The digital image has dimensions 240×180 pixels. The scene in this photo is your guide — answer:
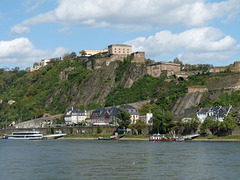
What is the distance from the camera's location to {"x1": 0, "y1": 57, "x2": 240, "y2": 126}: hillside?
349ft

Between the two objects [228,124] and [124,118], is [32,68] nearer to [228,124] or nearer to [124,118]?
[124,118]

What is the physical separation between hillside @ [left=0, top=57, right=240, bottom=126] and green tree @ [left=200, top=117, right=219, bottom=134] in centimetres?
1338

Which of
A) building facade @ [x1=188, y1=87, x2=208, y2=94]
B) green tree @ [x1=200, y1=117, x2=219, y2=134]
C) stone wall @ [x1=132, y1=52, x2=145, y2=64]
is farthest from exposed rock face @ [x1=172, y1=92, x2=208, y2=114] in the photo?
stone wall @ [x1=132, y1=52, x2=145, y2=64]

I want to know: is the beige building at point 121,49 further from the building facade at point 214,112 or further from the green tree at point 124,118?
the building facade at point 214,112

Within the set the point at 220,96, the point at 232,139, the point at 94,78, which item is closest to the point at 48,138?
the point at 94,78

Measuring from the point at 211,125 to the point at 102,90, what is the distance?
5632 cm

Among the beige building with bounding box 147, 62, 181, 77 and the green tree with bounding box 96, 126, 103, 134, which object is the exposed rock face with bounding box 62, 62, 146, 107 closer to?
the beige building with bounding box 147, 62, 181, 77

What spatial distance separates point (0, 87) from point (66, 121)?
216 ft

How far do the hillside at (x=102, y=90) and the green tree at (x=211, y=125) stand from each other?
13.4m

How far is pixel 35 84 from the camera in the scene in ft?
528

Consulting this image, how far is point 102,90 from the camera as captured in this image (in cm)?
13112

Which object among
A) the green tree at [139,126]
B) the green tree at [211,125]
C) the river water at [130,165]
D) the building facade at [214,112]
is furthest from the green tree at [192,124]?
the river water at [130,165]

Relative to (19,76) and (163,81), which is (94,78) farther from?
(19,76)

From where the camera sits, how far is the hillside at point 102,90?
106m
